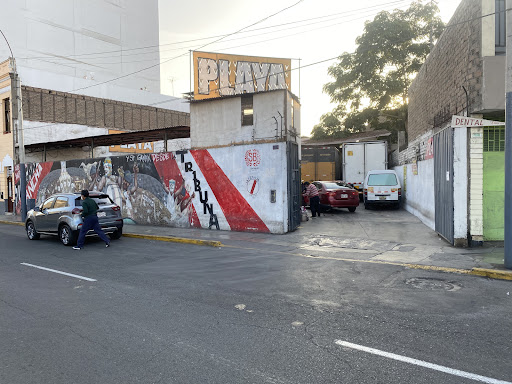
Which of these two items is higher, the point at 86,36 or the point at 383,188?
the point at 86,36

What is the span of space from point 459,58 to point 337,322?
826 cm

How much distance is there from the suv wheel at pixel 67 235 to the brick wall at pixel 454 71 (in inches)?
450

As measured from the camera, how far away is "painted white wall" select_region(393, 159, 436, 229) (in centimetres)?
1300

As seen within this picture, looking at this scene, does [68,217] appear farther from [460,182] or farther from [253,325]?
[460,182]

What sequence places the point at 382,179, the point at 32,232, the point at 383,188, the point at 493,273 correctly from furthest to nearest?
the point at 382,179 → the point at 383,188 → the point at 32,232 → the point at 493,273

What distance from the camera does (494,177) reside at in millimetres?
9805

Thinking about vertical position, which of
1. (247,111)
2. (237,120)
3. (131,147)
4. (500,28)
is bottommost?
(237,120)

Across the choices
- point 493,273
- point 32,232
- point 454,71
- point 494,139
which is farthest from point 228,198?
point 493,273

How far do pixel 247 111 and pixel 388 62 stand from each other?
23174 mm

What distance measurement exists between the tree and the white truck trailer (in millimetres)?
10669

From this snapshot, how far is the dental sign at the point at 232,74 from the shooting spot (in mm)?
23031

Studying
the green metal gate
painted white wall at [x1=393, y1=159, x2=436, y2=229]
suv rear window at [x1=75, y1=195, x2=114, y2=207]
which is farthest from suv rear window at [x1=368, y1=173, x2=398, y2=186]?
suv rear window at [x1=75, y1=195, x2=114, y2=207]

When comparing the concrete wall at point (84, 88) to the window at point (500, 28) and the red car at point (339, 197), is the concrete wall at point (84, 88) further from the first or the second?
the window at point (500, 28)

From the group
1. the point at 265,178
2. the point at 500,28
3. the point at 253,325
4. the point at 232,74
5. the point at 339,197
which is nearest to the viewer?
the point at 253,325
